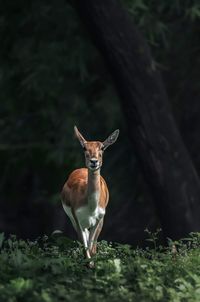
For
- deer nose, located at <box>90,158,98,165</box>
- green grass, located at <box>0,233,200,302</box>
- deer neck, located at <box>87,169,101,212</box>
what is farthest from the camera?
deer neck, located at <box>87,169,101,212</box>

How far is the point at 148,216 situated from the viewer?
24250 millimetres

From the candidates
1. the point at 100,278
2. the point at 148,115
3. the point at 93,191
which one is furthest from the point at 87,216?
the point at 148,115

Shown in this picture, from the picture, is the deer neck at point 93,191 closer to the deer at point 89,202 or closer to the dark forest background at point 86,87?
the deer at point 89,202

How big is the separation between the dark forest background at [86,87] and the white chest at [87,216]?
8439 mm

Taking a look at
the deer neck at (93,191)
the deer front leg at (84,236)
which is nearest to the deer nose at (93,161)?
the deer neck at (93,191)

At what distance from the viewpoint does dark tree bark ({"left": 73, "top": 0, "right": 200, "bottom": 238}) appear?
16719mm

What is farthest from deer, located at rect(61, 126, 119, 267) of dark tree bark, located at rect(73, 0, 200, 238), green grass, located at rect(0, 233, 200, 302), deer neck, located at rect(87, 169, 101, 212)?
dark tree bark, located at rect(73, 0, 200, 238)

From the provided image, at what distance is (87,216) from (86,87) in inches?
512

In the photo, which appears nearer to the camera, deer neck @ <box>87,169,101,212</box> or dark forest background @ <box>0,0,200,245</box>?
deer neck @ <box>87,169,101,212</box>

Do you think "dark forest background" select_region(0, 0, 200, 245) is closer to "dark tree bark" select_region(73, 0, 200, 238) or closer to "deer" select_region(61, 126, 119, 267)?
"dark tree bark" select_region(73, 0, 200, 238)

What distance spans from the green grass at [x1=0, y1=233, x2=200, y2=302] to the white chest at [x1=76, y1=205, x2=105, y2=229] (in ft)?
2.80

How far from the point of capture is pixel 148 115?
17047 millimetres

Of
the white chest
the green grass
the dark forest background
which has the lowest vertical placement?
the green grass

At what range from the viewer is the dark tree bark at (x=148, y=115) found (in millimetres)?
16719
